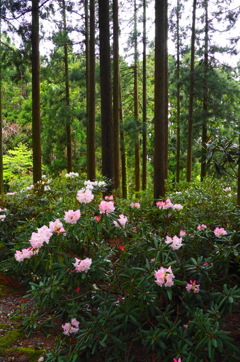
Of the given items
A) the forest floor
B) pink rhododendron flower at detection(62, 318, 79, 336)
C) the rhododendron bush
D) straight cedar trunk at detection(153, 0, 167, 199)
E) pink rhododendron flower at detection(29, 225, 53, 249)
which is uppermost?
straight cedar trunk at detection(153, 0, 167, 199)

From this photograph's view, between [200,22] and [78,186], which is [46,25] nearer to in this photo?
[78,186]

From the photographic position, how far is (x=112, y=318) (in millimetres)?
2500

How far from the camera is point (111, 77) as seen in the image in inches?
403

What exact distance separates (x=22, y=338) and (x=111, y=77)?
880 centimetres

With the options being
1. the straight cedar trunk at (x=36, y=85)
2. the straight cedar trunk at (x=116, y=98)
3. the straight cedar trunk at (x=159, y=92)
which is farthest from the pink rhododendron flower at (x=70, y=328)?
the straight cedar trunk at (x=116, y=98)

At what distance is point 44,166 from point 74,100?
13.3 ft

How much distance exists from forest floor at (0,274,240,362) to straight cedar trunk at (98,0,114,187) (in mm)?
4040

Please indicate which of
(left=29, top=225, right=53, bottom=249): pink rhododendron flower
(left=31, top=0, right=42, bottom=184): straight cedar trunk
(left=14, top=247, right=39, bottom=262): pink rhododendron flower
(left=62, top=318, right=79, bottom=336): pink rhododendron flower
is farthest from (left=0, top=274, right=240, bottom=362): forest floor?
(left=31, top=0, right=42, bottom=184): straight cedar trunk

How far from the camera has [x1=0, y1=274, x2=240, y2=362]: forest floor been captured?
2.74 m

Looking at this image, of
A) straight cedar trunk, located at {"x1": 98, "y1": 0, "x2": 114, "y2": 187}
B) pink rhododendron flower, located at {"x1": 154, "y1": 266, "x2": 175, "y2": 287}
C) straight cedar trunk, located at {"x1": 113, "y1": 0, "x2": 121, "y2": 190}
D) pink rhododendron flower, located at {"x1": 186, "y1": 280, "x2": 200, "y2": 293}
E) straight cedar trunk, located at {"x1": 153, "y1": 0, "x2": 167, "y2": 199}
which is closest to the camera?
pink rhododendron flower, located at {"x1": 154, "y1": 266, "x2": 175, "y2": 287}

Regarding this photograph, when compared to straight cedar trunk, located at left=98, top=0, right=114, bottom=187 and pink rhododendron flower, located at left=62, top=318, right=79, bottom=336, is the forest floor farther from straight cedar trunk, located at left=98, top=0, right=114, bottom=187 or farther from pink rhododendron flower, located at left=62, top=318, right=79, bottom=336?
straight cedar trunk, located at left=98, top=0, right=114, bottom=187

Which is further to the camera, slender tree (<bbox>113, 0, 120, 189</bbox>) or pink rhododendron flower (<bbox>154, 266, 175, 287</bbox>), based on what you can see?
slender tree (<bbox>113, 0, 120, 189</bbox>)

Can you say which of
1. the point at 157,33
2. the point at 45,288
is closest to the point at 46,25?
the point at 157,33

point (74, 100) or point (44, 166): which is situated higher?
point (74, 100)
